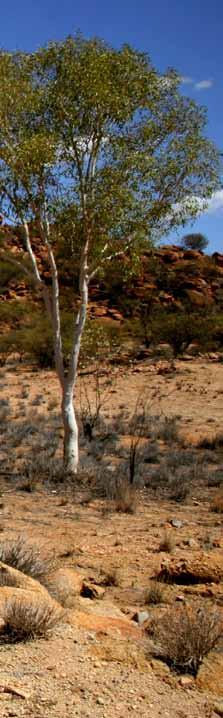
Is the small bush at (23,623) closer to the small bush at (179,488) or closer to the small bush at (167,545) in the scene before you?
the small bush at (167,545)

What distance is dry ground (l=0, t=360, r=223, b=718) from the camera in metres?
3.92

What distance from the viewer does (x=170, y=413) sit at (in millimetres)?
18891

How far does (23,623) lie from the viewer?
14.3 feet

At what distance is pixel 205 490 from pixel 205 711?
22.8 feet

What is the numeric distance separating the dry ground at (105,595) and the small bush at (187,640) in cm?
8

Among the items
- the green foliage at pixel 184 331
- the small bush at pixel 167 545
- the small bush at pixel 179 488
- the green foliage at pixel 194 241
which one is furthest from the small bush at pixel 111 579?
the green foliage at pixel 194 241

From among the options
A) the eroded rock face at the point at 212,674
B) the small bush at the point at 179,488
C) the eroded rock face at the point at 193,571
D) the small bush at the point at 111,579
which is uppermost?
the small bush at the point at 179,488

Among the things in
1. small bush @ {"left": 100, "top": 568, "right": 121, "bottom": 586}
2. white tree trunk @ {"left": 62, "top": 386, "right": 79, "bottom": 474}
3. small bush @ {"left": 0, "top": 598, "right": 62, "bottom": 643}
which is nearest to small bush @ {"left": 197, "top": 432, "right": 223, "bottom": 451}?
white tree trunk @ {"left": 62, "top": 386, "right": 79, "bottom": 474}

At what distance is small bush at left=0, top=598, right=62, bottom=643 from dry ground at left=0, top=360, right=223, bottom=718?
6cm

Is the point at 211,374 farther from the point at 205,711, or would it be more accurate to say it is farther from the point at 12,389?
the point at 205,711

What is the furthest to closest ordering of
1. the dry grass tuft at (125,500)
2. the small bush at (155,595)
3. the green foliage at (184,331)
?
the green foliage at (184,331)
the dry grass tuft at (125,500)
the small bush at (155,595)

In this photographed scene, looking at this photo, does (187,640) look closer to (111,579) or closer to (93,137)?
(111,579)

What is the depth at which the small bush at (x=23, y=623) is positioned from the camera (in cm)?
439

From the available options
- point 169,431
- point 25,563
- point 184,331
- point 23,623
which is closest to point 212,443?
point 169,431
